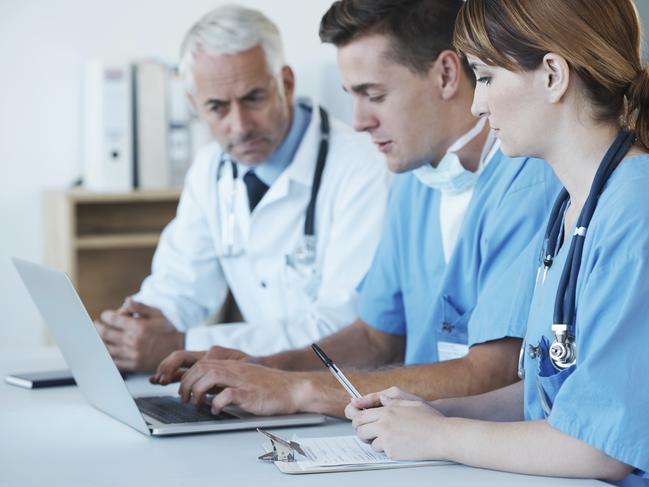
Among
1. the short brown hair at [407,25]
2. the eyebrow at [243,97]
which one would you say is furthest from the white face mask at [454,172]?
the eyebrow at [243,97]

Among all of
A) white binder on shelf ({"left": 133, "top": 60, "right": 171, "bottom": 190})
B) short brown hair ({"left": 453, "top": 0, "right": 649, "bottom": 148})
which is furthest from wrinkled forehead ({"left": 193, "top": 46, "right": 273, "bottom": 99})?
short brown hair ({"left": 453, "top": 0, "right": 649, "bottom": 148})

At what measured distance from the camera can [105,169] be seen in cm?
335

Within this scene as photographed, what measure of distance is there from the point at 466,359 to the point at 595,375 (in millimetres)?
447

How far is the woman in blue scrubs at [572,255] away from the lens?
110cm

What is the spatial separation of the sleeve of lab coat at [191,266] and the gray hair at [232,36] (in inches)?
11.4

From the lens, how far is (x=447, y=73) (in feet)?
5.99

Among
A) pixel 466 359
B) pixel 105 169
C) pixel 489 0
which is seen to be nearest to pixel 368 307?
pixel 466 359

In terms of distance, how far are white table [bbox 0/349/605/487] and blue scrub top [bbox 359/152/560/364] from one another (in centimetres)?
37

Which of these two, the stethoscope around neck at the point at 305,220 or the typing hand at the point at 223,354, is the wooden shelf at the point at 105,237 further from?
the typing hand at the point at 223,354

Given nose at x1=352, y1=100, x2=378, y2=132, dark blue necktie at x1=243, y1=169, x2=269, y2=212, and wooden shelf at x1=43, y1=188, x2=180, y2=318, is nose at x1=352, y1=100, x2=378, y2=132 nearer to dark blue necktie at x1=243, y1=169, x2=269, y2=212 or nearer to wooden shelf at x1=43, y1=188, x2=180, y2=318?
dark blue necktie at x1=243, y1=169, x2=269, y2=212

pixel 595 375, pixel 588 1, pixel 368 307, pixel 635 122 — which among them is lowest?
pixel 368 307

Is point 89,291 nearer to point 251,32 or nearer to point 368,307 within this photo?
point 251,32

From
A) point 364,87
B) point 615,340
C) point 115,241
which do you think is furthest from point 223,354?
point 115,241

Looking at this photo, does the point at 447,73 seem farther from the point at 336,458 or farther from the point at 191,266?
the point at 191,266
